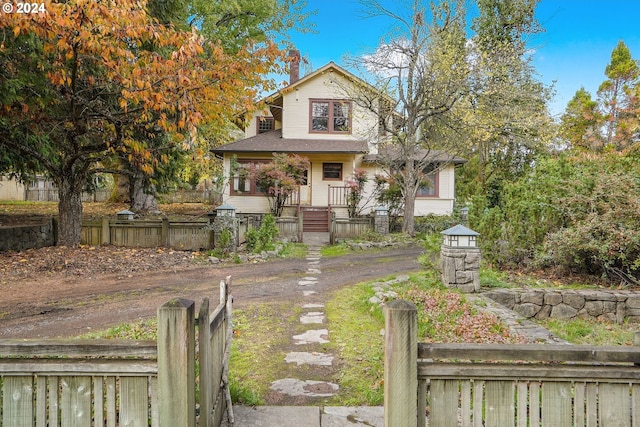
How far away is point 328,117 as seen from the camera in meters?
20.3

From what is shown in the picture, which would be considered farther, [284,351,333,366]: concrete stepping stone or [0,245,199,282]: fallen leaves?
[0,245,199,282]: fallen leaves

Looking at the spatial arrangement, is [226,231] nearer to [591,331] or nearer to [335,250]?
[335,250]

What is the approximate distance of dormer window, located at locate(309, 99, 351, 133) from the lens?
66.0 feet

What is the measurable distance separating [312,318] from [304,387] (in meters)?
2.27

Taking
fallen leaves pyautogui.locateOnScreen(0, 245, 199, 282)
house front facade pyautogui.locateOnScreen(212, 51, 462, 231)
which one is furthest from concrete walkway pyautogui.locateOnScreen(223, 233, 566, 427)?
house front facade pyautogui.locateOnScreen(212, 51, 462, 231)

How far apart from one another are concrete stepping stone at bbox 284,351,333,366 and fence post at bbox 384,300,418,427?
7.23 feet

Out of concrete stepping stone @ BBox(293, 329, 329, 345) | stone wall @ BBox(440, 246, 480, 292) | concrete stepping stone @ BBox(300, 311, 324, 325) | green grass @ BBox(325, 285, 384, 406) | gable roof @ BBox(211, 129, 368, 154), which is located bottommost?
concrete stepping stone @ BBox(293, 329, 329, 345)

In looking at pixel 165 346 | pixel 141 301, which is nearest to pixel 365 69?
pixel 141 301

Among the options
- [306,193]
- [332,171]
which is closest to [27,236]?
[306,193]

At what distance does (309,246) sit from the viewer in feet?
47.8

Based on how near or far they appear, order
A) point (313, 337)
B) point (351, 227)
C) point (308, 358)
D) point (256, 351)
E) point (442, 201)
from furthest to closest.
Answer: point (442, 201) < point (351, 227) < point (313, 337) < point (256, 351) < point (308, 358)

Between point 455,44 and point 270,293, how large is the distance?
45.7ft

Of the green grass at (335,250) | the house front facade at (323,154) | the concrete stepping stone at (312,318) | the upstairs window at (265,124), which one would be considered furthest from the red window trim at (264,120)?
the concrete stepping stone at (312,318)

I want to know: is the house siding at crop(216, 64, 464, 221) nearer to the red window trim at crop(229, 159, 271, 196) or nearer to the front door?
the front door
